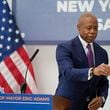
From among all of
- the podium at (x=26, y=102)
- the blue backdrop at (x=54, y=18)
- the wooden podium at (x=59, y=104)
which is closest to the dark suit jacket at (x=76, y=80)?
the wooden podium at (x=59, y=104)

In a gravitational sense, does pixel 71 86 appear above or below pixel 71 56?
below

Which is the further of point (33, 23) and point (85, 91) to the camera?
point (33, 23)

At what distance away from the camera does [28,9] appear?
2.71 meters

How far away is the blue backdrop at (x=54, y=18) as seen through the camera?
263 cm

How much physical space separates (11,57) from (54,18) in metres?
0.47

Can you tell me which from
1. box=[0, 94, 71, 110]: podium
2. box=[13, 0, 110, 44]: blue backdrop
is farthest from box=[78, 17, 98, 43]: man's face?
box=[13, 0, 110, 44]: blue backdrop

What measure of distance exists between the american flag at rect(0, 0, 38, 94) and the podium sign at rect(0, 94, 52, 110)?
1.48 m

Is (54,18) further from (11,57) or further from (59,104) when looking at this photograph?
(59,104)

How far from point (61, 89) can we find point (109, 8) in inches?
43.3

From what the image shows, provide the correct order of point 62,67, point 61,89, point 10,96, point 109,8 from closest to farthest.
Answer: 1. point 10,96
2. point 62,67
3. point 61,89
4. point 109,8

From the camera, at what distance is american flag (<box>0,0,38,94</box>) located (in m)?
2.64

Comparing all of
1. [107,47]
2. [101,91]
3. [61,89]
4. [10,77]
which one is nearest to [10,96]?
[61,89]

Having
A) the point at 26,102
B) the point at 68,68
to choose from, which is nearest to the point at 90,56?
the point at 68,68

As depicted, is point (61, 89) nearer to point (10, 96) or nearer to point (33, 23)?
point (10, 96)
